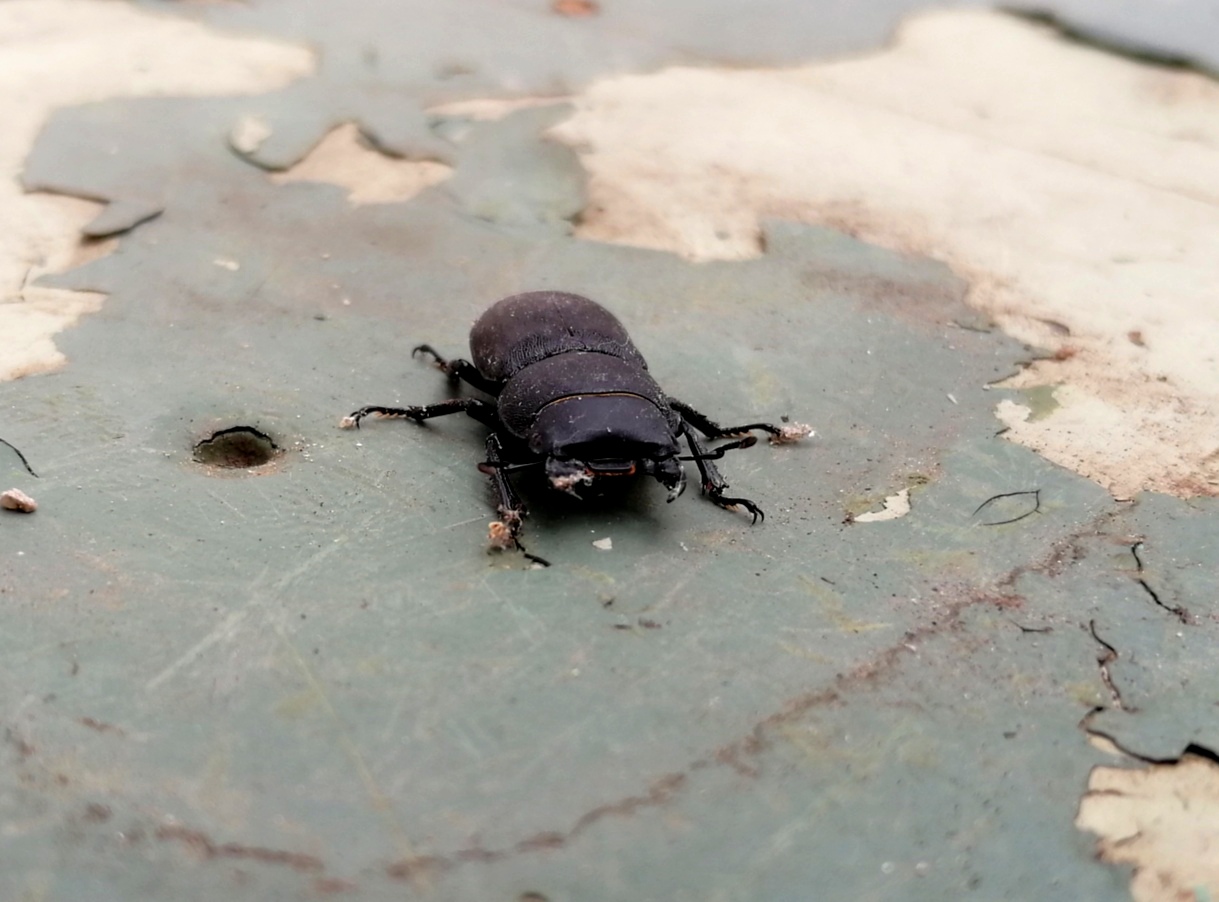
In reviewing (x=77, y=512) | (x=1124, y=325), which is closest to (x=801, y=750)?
(x=77, y=512)

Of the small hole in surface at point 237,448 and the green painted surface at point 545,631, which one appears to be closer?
the green painted surface at point 545,631

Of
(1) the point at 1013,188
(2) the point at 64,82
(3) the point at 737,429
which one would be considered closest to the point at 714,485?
(3) the point at 737,429

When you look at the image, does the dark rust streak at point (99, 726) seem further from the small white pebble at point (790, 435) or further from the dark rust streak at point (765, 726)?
the small white pebble at point (790, 435)

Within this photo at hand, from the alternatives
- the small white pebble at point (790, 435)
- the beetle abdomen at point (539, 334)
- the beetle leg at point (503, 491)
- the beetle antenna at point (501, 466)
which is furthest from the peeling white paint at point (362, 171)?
the small white pebble at point (790, 435)

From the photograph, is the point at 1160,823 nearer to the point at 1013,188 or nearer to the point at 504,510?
the point at 504,510

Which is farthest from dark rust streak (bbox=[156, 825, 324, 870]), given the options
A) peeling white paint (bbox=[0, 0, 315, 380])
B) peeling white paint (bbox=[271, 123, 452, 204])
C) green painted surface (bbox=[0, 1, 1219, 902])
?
peeling white paint (bbox=[271, 123, 452, 204])

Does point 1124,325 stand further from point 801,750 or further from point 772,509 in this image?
point 801,750
